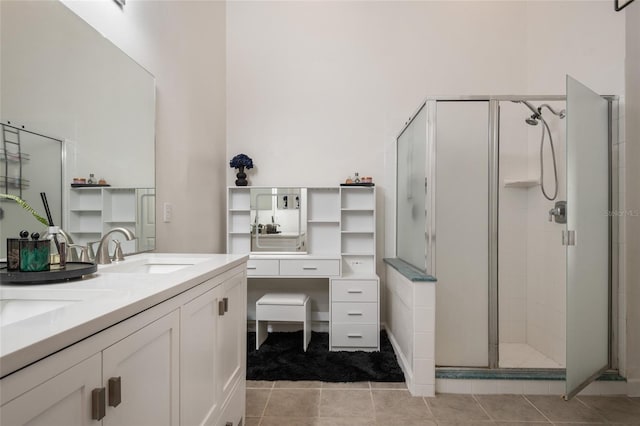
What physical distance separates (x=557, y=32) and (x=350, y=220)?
2238mm

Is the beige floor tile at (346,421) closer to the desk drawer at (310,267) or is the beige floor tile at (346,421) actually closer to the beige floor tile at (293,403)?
the beige floor tile at (293,403)

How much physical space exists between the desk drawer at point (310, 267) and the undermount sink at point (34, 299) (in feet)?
Answer: 6.32

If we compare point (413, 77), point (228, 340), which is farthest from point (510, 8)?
point (228, 340)

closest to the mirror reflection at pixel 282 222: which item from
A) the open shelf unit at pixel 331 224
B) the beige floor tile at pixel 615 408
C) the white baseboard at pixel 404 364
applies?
the open shelf unit at pixel 331 224

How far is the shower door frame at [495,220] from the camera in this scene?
6.47 feet

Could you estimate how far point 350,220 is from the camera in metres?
2.98

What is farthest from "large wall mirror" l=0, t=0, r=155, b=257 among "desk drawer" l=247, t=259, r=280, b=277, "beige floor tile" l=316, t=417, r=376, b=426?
"beige floor tile" l=316, t=417, r=376, b=426

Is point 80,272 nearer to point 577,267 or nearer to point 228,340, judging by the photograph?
point 228,340

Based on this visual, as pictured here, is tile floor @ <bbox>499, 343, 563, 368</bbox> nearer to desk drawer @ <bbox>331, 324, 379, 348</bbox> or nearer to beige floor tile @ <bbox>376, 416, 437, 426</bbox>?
beige floor tile @ <bbox>376, 416, 437, 426</bbox>

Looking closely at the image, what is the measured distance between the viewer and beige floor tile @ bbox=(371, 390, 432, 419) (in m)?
1.75

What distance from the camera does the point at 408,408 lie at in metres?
1.80

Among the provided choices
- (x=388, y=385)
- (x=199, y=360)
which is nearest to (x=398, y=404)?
(x=388, y=385)

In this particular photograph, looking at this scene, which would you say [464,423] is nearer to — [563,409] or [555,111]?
[563,409]

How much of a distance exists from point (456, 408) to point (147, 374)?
1731 millimetres
